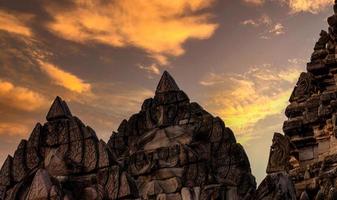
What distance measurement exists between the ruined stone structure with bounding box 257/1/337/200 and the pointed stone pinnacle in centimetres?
379

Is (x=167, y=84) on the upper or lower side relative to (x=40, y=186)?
upper

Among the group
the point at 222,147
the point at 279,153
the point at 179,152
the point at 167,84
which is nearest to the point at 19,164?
the point at 279,153

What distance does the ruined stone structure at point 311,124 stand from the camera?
15.6m

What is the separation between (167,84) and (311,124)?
5.46m

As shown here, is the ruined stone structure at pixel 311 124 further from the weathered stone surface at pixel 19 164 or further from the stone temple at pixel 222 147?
the weathered stone surface at pixel 19 164

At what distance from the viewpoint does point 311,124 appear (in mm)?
17125

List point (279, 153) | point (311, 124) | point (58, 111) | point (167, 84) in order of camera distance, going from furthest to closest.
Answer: point (167, 84) → point (279, 153) → point (311, 124) → point (58, 111)

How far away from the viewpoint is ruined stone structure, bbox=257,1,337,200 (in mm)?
15551

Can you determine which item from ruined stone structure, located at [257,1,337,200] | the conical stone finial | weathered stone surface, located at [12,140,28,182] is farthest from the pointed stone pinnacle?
weathered stone surface, located at [12,140,28,182]

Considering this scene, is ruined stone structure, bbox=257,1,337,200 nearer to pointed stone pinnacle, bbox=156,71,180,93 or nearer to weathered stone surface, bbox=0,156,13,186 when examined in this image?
pointed stone pinnacle, bbox=156,71,180,93

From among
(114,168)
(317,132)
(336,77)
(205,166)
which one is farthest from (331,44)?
(114,168)

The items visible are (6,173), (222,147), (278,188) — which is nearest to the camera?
(6,173)

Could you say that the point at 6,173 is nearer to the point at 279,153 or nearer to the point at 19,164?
the point at 19,164

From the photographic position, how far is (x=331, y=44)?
16797mm
